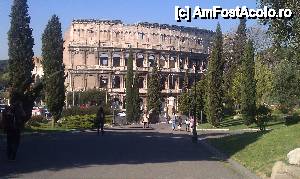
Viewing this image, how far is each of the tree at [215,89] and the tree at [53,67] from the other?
1319 cm

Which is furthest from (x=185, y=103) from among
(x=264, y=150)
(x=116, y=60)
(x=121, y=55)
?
(x=116, y=60)

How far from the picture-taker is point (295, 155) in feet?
41.7

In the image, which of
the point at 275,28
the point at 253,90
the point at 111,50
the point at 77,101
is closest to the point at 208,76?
the point at 253,90

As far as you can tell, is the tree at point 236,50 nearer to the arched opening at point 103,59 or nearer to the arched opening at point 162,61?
the arched opening at point 162,61

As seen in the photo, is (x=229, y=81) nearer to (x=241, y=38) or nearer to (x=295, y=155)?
(x=241, y=38)

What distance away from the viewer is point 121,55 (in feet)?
343

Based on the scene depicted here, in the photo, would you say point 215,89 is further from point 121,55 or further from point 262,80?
point 121,55

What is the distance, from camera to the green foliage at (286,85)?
122 feet

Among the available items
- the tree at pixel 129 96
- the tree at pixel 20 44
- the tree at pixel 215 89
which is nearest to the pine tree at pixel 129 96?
the tree at pixel 129 96

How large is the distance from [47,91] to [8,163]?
34.2 meters

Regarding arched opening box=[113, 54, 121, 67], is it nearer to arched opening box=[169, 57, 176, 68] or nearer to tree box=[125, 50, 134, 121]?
arched opening box=[169, 57, 176, 68]

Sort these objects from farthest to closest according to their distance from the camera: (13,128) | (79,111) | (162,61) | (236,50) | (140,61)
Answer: (162,61) < (140,61) < (236,50) < (79,111) < (13,128)

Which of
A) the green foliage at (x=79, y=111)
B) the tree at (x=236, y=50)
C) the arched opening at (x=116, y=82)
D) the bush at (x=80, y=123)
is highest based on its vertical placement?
the tree at (x=236, y=50)

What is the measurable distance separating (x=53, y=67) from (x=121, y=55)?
2229 inches
